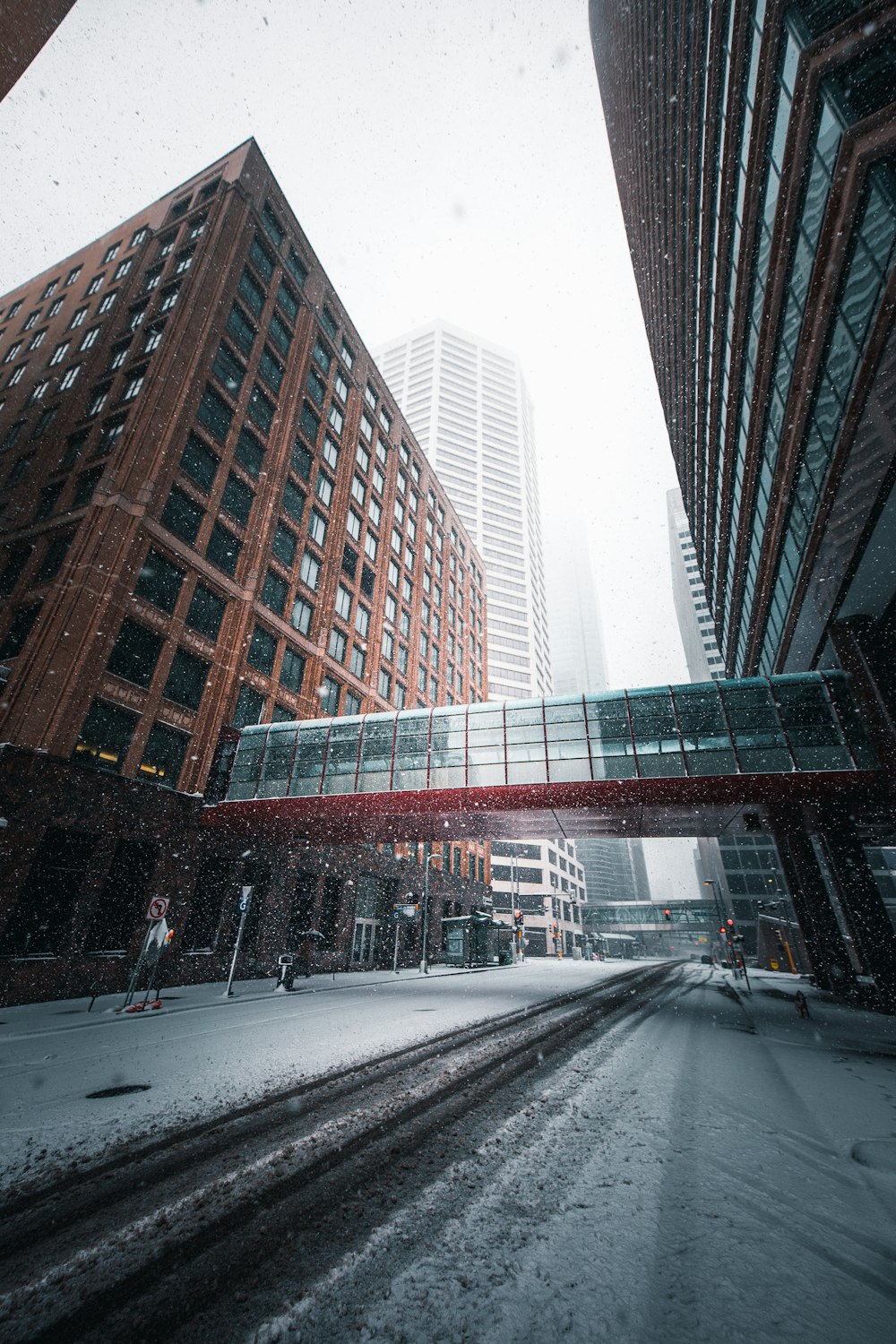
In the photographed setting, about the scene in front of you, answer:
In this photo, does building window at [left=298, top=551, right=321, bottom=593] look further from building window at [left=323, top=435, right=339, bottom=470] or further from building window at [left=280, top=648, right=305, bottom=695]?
building window at [left=323, top=435, right=339, bottom=470]

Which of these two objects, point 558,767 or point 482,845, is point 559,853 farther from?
point 558,767

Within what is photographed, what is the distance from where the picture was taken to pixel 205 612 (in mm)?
22875

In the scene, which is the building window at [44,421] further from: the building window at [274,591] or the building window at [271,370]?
the building window at [274,591]

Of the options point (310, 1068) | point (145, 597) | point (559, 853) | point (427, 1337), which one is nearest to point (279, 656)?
point (145, 597)

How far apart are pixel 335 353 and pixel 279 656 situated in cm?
2385

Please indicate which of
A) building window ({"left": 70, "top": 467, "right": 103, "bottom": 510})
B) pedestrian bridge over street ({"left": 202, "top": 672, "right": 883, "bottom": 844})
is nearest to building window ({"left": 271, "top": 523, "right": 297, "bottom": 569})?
building window ({"left": 70, "top": 467, "right": 103, "bottom": 510})

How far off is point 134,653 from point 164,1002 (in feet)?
38.7

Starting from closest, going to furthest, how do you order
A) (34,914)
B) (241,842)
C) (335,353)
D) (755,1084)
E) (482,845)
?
(755,1084)
(34,914)
(241,842)
(335,353)
(482,845)

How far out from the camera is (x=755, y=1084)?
7406 mm

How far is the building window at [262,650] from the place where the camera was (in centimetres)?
2516

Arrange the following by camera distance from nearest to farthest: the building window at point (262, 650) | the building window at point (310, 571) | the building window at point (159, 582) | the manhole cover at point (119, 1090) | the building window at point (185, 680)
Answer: the manhole cover at point (119, 1090), the building window at point (159, 582), the building window at point (185, 680), the building window at point (262, 650), the building window at point (310, 571)

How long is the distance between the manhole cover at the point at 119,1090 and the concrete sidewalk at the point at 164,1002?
5.34 metres

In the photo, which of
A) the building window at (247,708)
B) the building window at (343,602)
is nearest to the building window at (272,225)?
the building window at (343,602)

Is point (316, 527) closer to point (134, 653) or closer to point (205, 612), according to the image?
point (205, 612)
